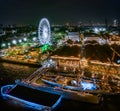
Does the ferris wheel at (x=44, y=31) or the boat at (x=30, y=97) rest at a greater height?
the ferris wheel at (x=44, y=31)

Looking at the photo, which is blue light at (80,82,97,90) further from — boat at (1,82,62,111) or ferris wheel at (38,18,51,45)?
ferris wheel at (38,18,51,45)

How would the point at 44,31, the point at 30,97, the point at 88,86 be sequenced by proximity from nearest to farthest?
1. the point at 30,97
2. the point at 88,86
3. the point at 44,31

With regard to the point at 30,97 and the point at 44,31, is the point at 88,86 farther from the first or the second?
the point at 44,31

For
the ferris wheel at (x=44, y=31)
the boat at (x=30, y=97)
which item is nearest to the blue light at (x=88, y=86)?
the boat at (x=30, y=97)

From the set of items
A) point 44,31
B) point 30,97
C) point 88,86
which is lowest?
point 30,97

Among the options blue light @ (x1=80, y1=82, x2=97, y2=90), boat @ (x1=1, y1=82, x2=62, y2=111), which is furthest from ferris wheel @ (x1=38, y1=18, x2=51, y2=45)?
blue light @ (x1=80, y1=82, x2=97, y2=90)

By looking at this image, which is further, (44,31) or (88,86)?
(44,31)

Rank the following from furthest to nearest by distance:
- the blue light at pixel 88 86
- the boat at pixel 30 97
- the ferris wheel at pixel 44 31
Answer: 1. the ferris wheel at pixel 44 31
2. the blue light at pixel 88 86
3. the boat at pixel 30 97

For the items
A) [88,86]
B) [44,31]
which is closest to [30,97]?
[88,86]

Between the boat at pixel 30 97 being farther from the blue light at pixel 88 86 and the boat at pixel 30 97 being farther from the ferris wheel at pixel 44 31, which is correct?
the ferris wheel at pixel 44 31
